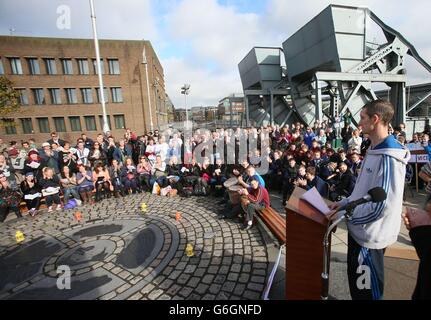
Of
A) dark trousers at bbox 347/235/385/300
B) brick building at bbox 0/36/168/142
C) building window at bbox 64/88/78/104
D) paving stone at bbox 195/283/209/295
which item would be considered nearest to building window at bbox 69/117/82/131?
brick building at bbox 0/36/168/142

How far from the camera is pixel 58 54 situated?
94.0ft

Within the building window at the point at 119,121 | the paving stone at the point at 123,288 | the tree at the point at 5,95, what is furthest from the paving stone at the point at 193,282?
the building window at the point at 119,121

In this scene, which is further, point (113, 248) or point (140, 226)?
point (140, 226)

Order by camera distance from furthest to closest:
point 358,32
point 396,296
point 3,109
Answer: point 3,109, point 358,32, point 396,296

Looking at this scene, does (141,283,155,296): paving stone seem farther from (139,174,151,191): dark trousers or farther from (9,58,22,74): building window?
(9,58,22,74): building window

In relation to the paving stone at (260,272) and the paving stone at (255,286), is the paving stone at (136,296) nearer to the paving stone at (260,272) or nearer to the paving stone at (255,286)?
the paving stone at (255,286)

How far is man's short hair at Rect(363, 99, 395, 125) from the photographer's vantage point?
2029 millimetres

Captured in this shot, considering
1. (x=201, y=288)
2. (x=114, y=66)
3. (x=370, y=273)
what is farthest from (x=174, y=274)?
(x=114, y=66)

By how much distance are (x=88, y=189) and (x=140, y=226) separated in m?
3.26

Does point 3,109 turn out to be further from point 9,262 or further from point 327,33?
point 327,33

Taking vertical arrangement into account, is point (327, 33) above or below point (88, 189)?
above
